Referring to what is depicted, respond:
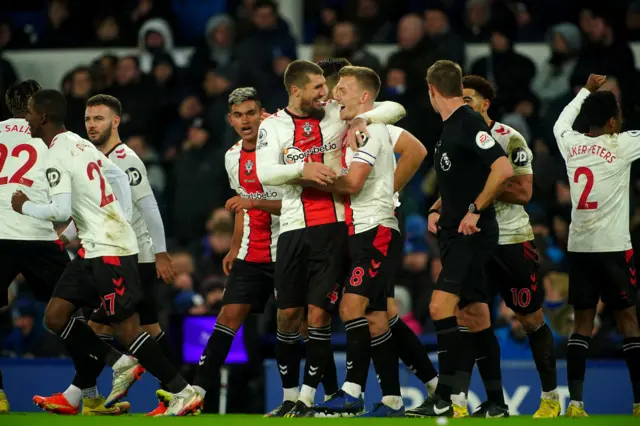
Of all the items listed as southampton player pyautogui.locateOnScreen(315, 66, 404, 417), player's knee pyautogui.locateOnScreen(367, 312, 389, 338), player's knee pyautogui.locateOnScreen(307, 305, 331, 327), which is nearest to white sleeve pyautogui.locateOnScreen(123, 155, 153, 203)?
southampton player pyautogui.locateOnScreen(315, 66, 404, 417)

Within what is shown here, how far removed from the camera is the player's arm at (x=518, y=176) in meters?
8.95

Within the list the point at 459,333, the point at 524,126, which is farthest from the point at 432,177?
the point at 459,333

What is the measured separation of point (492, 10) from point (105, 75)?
486cm

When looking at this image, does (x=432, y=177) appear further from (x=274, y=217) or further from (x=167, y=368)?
(x=167, y=368)

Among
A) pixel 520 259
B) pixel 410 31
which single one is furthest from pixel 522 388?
pixel 410 31

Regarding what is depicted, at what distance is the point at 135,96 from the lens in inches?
602

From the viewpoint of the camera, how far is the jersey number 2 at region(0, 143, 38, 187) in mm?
9039

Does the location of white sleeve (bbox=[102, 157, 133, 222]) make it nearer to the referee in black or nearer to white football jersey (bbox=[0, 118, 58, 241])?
white football jersey (bbox=[0, 118, 58, 241])

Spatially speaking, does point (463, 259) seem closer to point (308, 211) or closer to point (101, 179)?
point (308, 211)

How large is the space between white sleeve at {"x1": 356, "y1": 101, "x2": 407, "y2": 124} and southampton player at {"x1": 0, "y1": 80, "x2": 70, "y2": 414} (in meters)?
2.39

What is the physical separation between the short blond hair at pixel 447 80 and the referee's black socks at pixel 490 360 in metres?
1.84

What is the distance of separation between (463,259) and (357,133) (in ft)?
3.65

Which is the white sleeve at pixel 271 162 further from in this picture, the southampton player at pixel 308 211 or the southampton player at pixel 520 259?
the southampton player at pixel 520 259

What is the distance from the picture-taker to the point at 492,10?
48.7 ft
